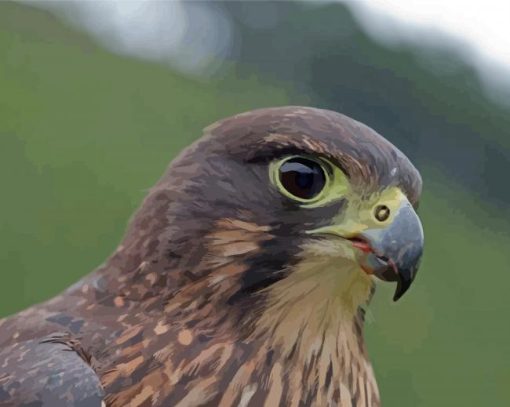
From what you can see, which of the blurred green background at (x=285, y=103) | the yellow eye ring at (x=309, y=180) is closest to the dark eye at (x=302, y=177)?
the yellow eye ring at (x=309, y=180)

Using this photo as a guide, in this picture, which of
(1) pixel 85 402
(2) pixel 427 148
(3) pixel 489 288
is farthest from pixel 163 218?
(2) pixel 427 148

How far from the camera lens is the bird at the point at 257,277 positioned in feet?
6.33

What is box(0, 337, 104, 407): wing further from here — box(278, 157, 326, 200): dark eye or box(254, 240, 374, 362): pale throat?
box(278, 157, 326, 200): dark eye

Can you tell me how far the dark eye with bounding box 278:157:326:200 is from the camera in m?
1.98

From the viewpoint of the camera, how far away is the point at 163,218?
82.2 inches

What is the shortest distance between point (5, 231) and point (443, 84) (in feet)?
24.9

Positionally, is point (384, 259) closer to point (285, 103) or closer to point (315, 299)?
point (315, 299)

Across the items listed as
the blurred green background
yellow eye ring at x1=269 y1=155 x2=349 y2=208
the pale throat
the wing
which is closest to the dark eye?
yellow eye ring at x1=269 y1=155 x2=349 y2=208

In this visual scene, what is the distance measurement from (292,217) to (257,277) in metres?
0.14

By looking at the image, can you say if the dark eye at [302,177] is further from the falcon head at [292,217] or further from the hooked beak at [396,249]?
the hooked beak at [396,249]

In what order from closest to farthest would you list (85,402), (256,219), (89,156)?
(85,402), (256,219), (89,156)

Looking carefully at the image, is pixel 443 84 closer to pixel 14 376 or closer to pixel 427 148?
pixel 427 148

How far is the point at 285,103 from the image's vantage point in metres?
11.1

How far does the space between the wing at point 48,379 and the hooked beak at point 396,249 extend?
567mm
